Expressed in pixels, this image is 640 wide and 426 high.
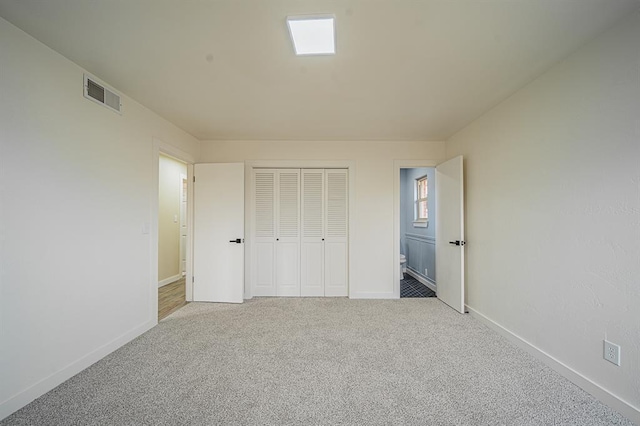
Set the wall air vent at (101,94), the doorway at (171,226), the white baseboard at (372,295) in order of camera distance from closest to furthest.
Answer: the wall air vent at (101,94), the white baseboard at (372,295), the doorway at (171,226)

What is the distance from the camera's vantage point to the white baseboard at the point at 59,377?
1.57 m

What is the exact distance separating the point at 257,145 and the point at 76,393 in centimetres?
321

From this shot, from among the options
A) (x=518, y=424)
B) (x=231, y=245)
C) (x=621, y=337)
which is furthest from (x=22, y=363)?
(x=621, y=337)

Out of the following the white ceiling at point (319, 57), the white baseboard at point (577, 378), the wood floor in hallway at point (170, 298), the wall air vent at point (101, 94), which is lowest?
the wood floor in hallway at point (170, 298)

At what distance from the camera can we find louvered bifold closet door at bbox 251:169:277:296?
3.96m

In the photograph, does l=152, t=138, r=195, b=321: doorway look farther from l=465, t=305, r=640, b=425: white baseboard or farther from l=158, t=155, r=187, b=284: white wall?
l=465, t=305, r=640, b=425: white baseboard

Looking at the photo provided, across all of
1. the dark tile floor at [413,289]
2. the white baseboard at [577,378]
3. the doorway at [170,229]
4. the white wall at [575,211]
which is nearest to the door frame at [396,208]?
the dark tile floor at [413,289]

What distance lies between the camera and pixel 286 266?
13.0 feet

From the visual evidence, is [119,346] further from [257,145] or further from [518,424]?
[518,424]

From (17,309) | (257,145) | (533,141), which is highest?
(257,145)

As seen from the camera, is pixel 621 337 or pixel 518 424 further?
pixel 621 337

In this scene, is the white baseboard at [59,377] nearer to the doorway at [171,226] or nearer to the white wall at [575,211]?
the doorway at [171,226]

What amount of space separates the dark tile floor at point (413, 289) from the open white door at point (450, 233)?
1.26 feet

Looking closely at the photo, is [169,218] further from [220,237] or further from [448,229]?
[448,229]
